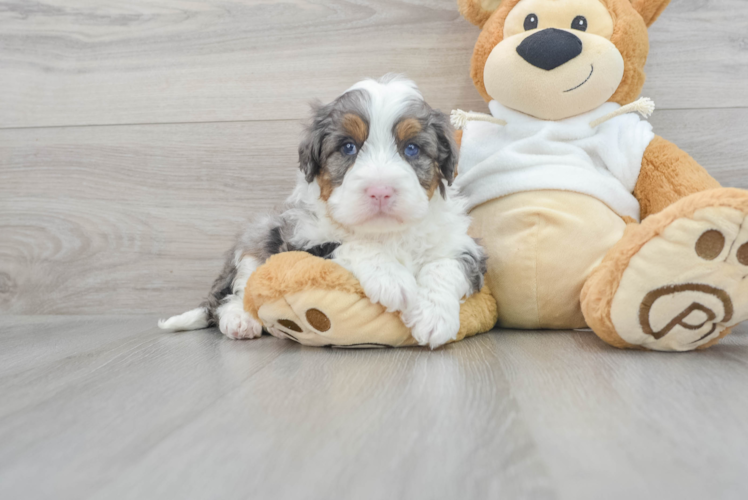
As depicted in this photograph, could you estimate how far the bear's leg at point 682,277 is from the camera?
43.5 inches

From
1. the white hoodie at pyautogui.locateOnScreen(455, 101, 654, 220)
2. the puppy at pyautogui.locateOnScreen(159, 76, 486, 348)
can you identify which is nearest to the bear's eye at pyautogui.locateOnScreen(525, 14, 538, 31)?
the white hoodie at pyautogui.locateOnScreen(455, 101, 654, 220)

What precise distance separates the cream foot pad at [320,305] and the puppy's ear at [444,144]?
390 mm

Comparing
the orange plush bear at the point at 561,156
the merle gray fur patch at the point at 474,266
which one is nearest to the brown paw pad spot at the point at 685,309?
the orange plush bear at the point at 561,156

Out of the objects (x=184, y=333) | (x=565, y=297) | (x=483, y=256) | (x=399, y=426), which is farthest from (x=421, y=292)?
(x=184, y=333)

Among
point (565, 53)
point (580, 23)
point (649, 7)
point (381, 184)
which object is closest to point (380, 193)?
point (381, 184)

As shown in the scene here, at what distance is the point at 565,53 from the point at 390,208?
2.23 feet

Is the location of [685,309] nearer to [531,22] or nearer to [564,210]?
[564,210]

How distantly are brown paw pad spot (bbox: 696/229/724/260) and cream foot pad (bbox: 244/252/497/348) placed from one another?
66 cm

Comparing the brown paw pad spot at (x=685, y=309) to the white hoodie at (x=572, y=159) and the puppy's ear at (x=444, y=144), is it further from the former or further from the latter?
the puppy's ear at (x=444, y=144)

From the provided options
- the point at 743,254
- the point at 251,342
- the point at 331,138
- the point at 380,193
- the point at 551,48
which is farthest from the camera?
the point at 251,342

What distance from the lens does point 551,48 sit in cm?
147

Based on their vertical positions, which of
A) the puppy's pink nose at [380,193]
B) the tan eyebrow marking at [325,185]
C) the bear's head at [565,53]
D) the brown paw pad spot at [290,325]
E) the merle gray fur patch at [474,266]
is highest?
the bear's head at [565,53]

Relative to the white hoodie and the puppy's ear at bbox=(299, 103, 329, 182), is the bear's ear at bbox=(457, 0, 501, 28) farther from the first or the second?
the puppy's ear at bbox=(299, 103, 329, 182)

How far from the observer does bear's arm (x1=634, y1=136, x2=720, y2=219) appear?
1495 mm
